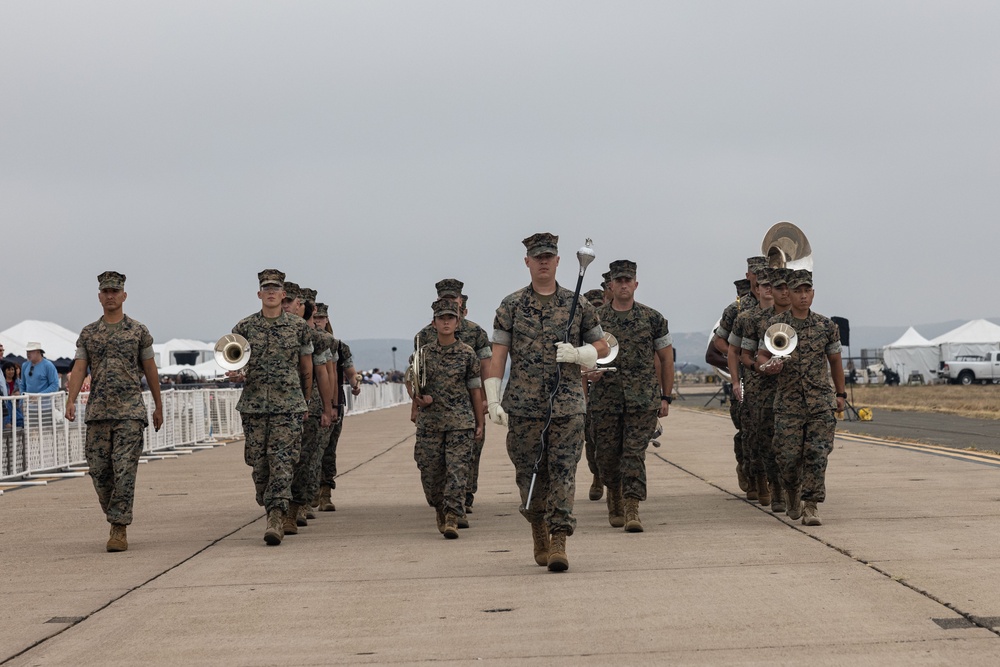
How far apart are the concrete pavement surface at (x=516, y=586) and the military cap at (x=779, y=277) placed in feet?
6.51

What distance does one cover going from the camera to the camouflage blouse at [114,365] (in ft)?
33.0

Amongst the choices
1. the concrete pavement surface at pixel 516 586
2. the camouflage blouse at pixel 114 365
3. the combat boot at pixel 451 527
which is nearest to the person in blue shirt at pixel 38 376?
the concrete pavement surface at pixel 516 586

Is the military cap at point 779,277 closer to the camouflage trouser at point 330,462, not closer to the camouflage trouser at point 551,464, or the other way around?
the camouflage trouser at point 551,464

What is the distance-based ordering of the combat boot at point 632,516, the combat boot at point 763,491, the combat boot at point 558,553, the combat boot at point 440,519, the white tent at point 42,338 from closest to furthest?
the combat boot at point 558,553, the combat boot at point 632,516, the combat boot at point 440,519, the combat boot at point 763,491, the white tent at point 42,338

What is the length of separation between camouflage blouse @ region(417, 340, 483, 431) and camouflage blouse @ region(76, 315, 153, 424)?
2.25 meters

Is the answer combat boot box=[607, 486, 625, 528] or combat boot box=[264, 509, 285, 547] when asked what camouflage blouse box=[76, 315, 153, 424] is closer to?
combat boot box=[264, 509, 285, 547]

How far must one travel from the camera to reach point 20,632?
681 centimetres

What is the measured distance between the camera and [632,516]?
1026cm

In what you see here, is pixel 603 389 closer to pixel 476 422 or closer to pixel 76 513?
pixel 476 422

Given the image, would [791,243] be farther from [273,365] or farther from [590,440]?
[273,365]

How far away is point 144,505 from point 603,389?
232 inches

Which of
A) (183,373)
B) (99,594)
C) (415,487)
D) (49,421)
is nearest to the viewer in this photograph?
(99,594)

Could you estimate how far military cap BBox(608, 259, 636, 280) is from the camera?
1055 cm

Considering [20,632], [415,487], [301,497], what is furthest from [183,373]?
[20,632]
